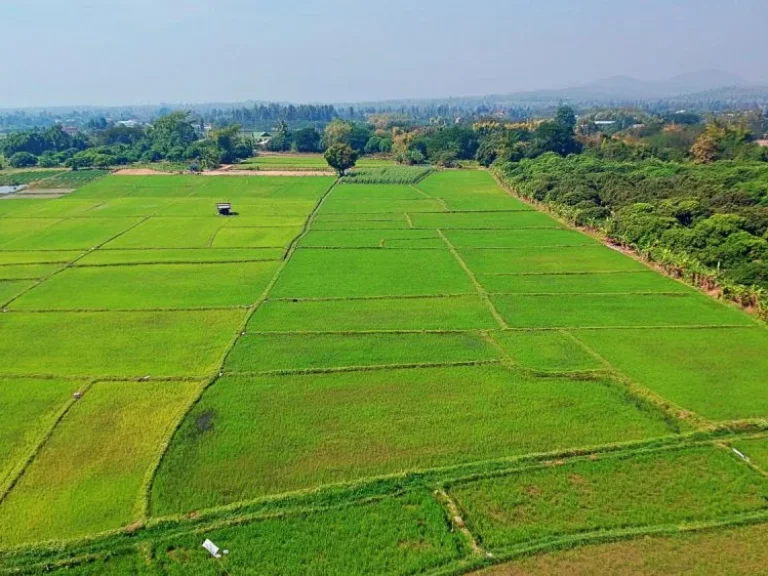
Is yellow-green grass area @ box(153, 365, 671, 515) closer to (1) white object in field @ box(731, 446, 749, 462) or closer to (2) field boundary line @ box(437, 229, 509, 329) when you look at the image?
(1) white object in field @ box(731, 446, 749, 462)

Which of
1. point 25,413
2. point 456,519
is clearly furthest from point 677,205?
point 25,413

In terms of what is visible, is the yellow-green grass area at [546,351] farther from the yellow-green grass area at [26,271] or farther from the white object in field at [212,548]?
the yellow-green grass area at [26,271]

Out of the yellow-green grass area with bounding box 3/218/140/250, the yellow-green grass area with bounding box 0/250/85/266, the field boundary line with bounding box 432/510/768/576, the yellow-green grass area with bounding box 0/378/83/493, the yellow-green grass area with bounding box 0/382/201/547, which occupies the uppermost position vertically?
the yellow-green grass area with bounding box 3/218/140/250

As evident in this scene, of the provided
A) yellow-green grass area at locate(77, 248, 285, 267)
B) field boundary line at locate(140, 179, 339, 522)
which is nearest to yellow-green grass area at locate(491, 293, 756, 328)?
field boundary line at locate(140, 179, 339, 522)

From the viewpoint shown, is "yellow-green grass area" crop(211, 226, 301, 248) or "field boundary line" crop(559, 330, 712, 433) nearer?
"field boundary line" crop(559, 330, 712, 433)

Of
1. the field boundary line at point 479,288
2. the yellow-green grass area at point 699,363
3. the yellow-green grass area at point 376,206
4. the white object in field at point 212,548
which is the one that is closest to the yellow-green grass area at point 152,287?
the field boundary line at point 479,288

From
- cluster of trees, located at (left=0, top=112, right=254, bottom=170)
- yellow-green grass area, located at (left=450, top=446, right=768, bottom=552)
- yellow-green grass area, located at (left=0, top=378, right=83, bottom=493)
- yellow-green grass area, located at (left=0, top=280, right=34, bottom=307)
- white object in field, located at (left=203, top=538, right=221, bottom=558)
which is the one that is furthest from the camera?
cluster of trees, located at (left=0, top=112, right=254, bottom=170)
